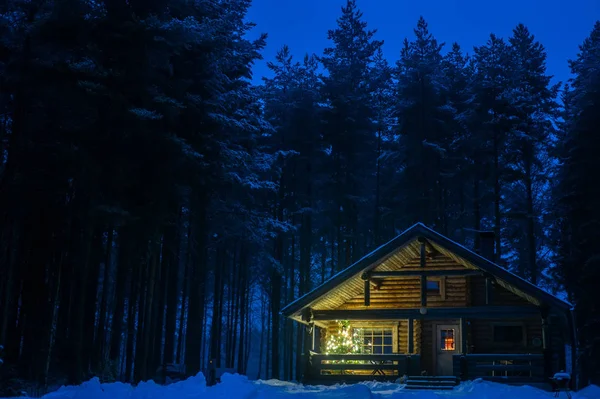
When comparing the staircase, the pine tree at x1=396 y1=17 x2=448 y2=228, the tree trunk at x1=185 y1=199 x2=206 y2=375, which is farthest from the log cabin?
the pine tree at x1=396 y1=17 x2=448 y2=228

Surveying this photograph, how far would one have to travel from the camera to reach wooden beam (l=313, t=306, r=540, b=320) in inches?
853

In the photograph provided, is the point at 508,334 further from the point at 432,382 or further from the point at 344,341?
the point at 344,341

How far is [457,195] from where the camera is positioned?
3928 centimetres

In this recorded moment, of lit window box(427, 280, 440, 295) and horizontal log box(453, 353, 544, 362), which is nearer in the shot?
→ horizontal log box(453, 353, 544, 362)

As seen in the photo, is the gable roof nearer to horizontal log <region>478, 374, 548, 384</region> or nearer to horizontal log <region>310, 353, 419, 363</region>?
horizontal log <region>310, 353, 419, 363</region>

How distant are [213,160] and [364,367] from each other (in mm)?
9469

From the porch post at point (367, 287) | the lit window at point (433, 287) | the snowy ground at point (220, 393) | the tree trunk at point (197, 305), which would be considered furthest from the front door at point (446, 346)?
the snowy ground at point (220, 393)

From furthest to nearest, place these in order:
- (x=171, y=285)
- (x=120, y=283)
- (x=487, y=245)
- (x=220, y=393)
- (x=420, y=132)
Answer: (x=420, y=132) → (x=171, y=285) → (x=487, y=245) → (x=120, y=283) → (x=220, y=393)

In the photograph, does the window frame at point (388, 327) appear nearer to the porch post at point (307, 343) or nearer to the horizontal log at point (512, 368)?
the porch post at point (307, 343)

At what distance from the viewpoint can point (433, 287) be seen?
24797mm

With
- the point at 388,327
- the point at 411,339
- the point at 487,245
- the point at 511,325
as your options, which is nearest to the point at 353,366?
the point at 411,339

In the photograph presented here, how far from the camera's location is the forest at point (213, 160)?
19.7 m

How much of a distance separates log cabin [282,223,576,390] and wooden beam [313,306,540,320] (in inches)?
1.4

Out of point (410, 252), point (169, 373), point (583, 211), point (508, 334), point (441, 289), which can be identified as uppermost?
point (583, 211)
